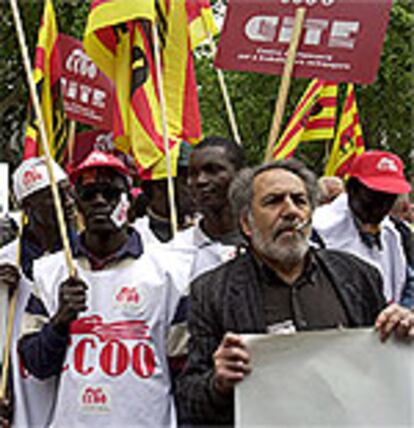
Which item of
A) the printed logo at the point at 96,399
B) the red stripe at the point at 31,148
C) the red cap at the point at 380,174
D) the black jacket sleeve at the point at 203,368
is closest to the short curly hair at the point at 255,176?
the black jacket sleeve at the point at 203,368

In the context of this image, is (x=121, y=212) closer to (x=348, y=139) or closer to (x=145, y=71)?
(x=145, y=71)

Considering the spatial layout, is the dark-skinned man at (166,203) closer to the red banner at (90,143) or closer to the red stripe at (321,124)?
the red banner at (90,143)

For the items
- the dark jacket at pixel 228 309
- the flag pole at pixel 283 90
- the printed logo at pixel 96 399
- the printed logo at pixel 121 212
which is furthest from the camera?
the printed logo at pixel 121 212

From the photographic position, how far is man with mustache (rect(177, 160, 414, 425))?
310 centimetres

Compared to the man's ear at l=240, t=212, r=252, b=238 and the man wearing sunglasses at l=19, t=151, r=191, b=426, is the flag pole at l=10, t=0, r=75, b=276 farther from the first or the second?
the man's ear at l=240, t=212, r=252, b=238

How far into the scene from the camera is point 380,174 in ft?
17.5

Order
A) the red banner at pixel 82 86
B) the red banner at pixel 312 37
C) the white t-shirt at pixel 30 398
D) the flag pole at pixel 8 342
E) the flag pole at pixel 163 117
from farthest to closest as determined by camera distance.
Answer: the red banner at pixel 82 86 < the flag pole at pixel 163 117 < the red banner at pixel 312 37 < the flag pole at pixel 8 342 < the white t-shirt at pixel 30 398

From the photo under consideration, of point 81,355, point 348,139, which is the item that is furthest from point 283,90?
point 348,139

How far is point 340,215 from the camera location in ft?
18.1

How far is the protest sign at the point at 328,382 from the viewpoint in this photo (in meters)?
2.94

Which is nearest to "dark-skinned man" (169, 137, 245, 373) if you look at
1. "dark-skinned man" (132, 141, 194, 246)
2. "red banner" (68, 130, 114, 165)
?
"dark-skinned man" (132, 141, 194, 246)

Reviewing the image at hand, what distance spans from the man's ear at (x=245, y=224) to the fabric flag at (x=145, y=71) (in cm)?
233

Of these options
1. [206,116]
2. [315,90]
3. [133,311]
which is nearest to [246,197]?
[133,311]

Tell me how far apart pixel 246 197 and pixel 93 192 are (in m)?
0.87
